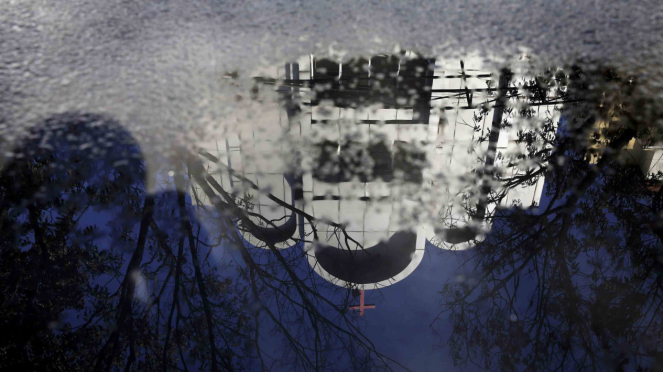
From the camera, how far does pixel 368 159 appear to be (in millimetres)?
2842

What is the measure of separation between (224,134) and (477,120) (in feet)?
Result: 5.16

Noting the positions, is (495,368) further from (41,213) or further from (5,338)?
(41,213)

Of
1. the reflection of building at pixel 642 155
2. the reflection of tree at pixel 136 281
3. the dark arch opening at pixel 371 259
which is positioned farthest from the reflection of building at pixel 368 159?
the reflection of building at pixel 642 155

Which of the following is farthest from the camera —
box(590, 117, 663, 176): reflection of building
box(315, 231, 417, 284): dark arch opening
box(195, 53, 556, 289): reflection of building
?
box(590, 117, 663, 176): reflection of building

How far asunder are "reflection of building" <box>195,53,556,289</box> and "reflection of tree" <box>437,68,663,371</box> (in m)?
0.19

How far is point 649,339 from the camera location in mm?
1873

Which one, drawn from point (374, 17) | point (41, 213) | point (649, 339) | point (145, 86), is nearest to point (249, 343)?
point (41, 213)

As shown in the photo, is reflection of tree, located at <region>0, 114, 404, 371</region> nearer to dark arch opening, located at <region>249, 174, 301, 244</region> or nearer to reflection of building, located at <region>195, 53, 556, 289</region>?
dark arch opening, located at <region>249, 174, 301, 244</region>

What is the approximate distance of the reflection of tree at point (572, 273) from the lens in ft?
6.04

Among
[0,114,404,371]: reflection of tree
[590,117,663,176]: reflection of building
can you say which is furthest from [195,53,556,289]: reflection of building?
[590,117,663,176]: reflection of building

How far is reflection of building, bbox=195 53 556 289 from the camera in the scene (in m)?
2.36

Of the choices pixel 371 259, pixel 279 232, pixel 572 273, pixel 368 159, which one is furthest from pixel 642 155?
pixel 279 232

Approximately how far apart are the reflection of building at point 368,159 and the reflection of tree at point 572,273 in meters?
0.19

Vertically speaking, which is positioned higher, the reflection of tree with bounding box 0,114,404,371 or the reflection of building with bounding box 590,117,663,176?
the reflection of building with bounding box 590,117,663,176
